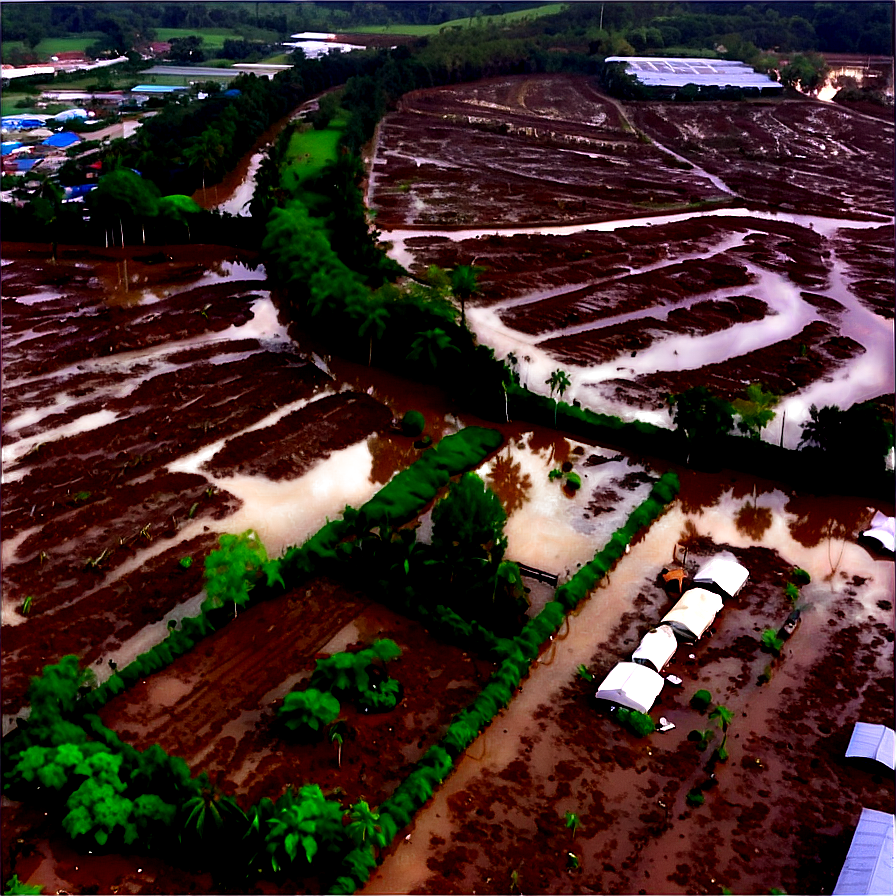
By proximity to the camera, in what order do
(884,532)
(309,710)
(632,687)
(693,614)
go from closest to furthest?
(309,710) < (632,687) < (693,614) < (884,532)

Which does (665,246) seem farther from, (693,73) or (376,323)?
(693,73)

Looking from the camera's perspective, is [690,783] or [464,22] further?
[464,22]

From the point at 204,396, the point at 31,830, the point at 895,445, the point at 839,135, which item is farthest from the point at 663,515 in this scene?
the point at 839,135

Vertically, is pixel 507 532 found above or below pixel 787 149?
below

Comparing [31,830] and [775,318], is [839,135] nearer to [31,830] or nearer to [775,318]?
[775,318]

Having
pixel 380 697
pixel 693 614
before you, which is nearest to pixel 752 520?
pixel 693 614

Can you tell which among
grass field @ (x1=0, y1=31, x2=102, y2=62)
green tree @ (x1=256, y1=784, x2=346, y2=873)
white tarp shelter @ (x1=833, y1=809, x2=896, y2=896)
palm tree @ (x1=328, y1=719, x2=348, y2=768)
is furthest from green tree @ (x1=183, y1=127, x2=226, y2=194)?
grass field @ (x1=0, y1=31, x2=102, y2=62)
